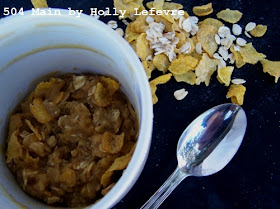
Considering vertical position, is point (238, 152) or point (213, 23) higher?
point (213, 23)

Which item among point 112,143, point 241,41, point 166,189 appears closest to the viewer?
point 112,143

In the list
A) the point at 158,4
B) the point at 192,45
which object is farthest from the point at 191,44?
the point at 158,4

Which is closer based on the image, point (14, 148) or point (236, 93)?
point (14, 148)

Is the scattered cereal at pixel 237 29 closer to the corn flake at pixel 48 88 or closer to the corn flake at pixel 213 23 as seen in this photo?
the corn flake at pixel 213 23

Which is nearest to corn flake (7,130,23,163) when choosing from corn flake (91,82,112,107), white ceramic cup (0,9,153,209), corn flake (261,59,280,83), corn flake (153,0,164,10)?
white ceramic cup (0,9,153,209)

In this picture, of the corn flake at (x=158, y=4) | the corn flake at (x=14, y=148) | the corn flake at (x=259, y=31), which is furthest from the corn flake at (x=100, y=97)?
the corn flake at (x=259, y=31)

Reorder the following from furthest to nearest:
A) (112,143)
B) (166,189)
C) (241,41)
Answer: (241,41)
(166,189)
(112,143)

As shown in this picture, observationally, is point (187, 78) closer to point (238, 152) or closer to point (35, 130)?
point (238, 152)
